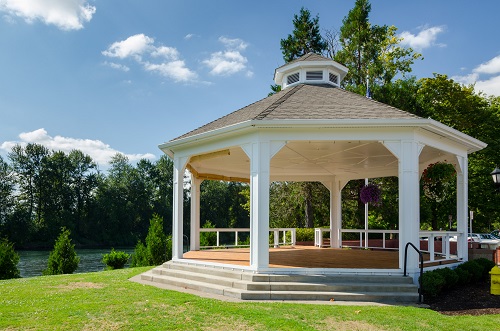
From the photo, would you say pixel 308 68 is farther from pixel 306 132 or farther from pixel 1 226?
pixel 1 226

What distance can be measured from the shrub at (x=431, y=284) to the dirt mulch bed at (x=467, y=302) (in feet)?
0.52

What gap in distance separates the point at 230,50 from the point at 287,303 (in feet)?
36.6

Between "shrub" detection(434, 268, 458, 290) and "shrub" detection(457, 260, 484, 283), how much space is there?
1.21 m

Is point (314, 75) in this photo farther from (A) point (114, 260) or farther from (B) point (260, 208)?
(A) point (114, 260)

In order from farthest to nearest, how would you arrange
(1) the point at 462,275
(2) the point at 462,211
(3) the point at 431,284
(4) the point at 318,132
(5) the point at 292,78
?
(5) the point at 292,78
(2) the point at 462,211
(1) the point at 462,275
(4) the point at 318,132
(3) the point at 431,284

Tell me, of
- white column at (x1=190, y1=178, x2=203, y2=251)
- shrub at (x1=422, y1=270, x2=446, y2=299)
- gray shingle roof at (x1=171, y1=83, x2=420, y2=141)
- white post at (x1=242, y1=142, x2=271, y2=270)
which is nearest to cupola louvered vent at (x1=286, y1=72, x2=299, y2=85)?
gray shingle roof at (x1=171, y1=83, x2=420, y2=141)

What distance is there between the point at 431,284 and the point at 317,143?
13.3 ft

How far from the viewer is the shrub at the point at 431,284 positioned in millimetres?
8805

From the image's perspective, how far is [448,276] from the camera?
959cm

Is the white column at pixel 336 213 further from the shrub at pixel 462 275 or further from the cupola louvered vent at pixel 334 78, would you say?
the shrub at pixel 462 275

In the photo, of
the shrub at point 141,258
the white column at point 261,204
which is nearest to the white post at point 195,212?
the shrub at point 141,258

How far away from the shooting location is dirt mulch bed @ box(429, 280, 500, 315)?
7934 mm

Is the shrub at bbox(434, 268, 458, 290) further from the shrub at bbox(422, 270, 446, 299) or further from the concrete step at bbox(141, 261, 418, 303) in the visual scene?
the concrete step at bbox(141, 261, 418, 303)

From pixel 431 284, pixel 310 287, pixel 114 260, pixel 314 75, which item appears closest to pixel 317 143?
pixel 310 287
